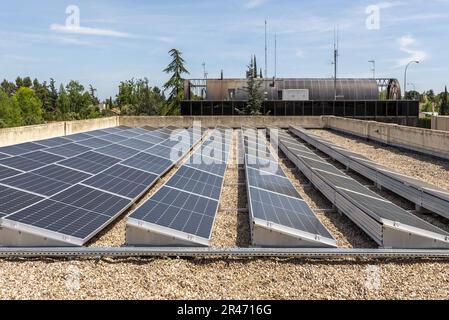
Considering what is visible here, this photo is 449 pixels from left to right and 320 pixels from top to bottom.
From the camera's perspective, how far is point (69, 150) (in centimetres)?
1653

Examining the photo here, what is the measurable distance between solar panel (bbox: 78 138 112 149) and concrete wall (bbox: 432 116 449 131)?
27217 millimetres

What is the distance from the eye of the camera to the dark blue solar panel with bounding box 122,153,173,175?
15.0 meters

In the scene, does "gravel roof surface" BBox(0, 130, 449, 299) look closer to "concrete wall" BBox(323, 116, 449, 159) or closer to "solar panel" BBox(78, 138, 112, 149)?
"solar panel" BBox(78, 138, 112, 149)

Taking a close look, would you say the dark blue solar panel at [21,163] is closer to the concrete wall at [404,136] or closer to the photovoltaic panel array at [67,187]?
the photovoltaic panel array at [67,187]

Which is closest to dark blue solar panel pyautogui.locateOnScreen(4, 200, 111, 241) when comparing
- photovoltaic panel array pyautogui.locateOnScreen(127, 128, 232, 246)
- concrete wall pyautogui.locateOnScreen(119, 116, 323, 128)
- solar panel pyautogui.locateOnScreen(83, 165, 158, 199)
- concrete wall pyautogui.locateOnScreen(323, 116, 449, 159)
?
photovoltaic panel array pyautogui.locateOnScreen(127, 128, 232, 246)

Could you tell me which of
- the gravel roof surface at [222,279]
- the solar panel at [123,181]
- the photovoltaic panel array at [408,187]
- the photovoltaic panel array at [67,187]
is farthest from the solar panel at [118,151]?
the photovoltaic panel array at [408,187]

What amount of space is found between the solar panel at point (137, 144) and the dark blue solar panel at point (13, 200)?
10.00 m

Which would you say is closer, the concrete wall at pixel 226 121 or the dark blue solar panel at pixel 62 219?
the dark blue solar panel at pixel 62 219

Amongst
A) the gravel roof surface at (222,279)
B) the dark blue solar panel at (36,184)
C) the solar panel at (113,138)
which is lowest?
the gravel roof surface at (222,279)

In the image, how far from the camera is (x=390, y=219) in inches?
352

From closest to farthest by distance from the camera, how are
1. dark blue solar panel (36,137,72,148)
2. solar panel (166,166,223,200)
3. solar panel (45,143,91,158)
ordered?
solar panel (166,166,223,200), solar panel (45,143,91,158), dark blue solar panel (36,137,72,148)

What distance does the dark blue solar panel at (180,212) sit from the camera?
861 cm

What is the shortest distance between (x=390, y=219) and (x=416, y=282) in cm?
194
